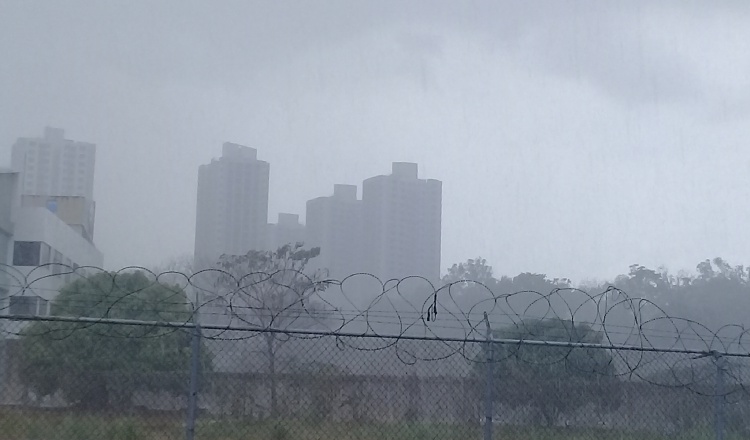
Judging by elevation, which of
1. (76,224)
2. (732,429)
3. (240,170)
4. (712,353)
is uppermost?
(240,170)

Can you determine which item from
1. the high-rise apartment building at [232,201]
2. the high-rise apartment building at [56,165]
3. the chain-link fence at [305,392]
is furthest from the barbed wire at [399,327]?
the high-rise apartment building at [56,165]

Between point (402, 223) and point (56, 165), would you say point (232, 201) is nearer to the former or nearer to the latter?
point (402, 223)

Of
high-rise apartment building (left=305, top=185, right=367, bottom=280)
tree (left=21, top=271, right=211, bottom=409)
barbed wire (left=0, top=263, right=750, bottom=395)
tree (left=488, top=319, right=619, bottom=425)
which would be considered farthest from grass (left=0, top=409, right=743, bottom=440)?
high-rise apartment building (left=305, top=185, right=367, bottom=280)

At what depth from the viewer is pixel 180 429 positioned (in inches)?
327

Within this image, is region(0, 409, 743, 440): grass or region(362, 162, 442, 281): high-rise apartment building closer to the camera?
region(0, 409, 743, 440): grass

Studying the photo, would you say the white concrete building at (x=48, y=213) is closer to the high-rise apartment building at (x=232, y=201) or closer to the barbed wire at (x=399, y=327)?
Answer: the barbed wire at (x=399, y=327)

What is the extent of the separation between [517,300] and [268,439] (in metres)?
17.8

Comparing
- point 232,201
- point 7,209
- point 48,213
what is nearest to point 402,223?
point 232,201

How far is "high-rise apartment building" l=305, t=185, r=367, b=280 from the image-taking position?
43875 millimetres

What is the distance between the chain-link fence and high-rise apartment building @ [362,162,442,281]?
3433cm

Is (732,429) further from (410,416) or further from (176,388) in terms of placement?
(176,388)

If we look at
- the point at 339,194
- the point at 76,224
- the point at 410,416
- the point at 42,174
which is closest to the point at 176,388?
the point at 410,416

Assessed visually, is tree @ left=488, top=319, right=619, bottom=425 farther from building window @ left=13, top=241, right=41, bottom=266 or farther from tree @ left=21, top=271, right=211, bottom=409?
building window @ left=13, top=241, right=41, bottom=266

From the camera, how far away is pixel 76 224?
41.3m
